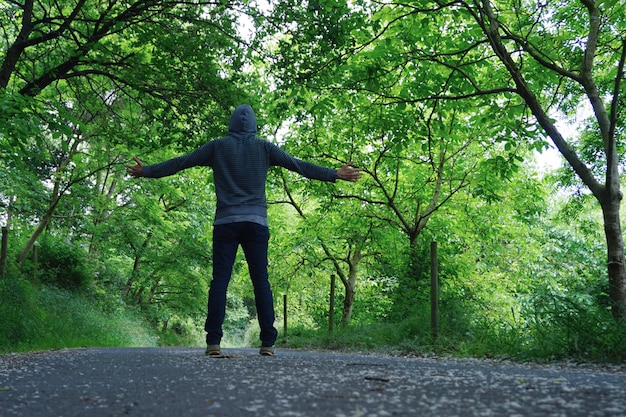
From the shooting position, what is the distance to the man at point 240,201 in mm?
5277

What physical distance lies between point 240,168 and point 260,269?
3.34ft

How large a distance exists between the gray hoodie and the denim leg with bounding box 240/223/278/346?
123 mm

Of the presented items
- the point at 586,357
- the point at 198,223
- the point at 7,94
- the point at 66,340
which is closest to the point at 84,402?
the point at 586,357

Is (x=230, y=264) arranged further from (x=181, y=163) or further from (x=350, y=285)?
(x=350, y=285)

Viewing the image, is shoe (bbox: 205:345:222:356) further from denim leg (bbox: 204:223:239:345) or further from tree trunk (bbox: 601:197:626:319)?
tree trunk (bbox: 601:197:626:319)

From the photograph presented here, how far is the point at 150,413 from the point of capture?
2205 millimetres

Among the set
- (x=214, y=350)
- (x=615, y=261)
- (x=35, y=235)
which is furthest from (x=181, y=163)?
(x=35, y=235)

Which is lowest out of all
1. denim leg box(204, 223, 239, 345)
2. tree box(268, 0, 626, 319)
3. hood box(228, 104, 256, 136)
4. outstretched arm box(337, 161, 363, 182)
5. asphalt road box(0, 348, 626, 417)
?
asphalt road box(0, 348, 626, 417)

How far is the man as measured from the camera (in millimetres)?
5277

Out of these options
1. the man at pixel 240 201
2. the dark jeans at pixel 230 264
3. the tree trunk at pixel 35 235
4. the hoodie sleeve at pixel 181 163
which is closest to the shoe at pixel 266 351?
the man at pixel 240 201

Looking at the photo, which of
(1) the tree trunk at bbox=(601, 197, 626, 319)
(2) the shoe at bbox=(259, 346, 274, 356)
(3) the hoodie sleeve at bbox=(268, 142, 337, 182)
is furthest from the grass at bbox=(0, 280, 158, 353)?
(1) the tree trunk at bbox=(601, 197, 626, 319)

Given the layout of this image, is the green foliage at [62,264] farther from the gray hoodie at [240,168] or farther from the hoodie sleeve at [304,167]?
the hoodie sleeve at [304,167]

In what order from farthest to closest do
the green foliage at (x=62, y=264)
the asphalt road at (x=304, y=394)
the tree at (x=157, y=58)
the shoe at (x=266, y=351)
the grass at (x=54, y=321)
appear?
the green foliage at (x=62, y=264) → the tree at (x=157, y=58) → the grass at (x=54, y=321) → the shoe at (x=266, y=351) → the asphalt road at (x=304, y=394)

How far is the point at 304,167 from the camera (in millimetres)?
5441
